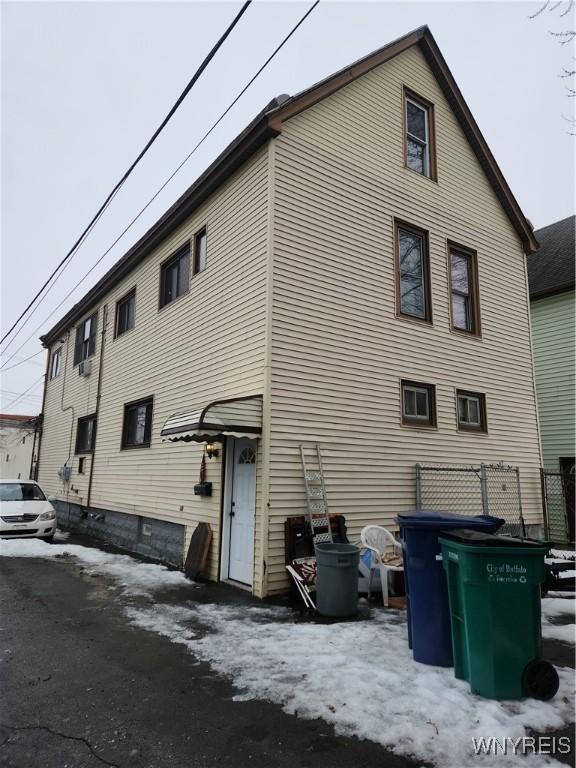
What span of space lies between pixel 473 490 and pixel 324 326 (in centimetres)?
493

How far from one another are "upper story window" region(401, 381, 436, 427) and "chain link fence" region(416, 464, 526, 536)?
856 millimetres

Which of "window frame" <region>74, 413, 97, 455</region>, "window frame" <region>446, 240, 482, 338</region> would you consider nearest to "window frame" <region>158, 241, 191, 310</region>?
"window frame" <region>74, 413, 97, 455</region>

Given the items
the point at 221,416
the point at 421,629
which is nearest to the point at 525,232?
the point at 221,416

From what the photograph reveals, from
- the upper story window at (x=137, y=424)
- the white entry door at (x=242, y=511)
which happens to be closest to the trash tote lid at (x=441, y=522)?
the white entry door at (x=242, y=511)

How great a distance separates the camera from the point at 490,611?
12.4 feet

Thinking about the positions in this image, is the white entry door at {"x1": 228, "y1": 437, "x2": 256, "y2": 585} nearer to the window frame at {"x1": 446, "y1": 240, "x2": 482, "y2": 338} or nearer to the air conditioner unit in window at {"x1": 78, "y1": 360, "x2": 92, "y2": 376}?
the window frame at {"x1": 446, "y1": 240, "x2": 482, "y2": 338}

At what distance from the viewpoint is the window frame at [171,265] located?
34.6 ft

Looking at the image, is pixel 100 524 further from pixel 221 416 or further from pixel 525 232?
pixel 525 232

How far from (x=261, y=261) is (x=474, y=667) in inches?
238

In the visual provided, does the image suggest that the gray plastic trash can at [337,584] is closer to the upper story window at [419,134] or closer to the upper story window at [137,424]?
the upper story window at [137,424]

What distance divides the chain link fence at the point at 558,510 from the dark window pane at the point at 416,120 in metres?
8.81

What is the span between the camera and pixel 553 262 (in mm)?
15734

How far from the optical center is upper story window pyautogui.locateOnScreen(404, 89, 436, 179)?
1064cm

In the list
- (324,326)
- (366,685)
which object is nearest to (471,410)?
(324,326)
